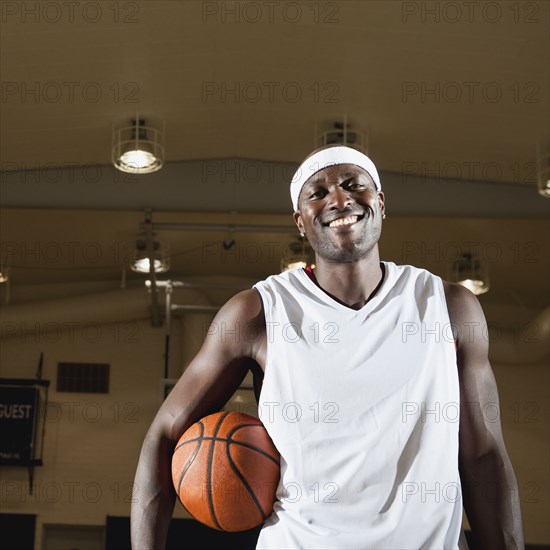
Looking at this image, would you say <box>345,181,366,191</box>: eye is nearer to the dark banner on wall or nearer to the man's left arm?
the man's left arm

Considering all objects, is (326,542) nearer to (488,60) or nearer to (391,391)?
(391,391)

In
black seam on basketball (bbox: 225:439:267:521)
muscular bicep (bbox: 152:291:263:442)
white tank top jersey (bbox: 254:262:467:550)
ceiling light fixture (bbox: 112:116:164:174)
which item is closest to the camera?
white tank top jersey (bbox: 254:262:467:550)

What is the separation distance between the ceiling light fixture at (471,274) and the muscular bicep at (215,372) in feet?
25.6

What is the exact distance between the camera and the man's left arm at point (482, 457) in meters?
1.96

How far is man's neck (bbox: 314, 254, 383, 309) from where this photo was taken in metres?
2.14

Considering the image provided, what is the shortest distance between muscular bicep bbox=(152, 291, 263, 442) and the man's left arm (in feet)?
1.59

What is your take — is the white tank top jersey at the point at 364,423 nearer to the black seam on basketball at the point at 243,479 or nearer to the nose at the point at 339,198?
the black seam on basketball at the point at 243,479

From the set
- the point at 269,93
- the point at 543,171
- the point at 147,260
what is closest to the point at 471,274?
the point at 543,171

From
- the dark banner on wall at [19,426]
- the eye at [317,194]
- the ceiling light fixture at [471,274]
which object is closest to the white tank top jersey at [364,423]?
the eye at [317,194]

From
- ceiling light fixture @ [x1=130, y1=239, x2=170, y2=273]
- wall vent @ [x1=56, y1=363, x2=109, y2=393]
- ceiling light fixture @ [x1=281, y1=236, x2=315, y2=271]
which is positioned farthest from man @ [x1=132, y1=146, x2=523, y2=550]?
wall vent @ [x1=56, y1=363, x2=109, y2=393]

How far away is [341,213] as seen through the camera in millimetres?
2127

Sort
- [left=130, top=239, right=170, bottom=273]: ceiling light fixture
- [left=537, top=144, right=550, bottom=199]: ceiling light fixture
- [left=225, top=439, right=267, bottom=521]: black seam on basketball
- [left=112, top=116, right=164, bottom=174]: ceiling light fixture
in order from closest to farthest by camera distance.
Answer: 1. [left=225, top=439, right=267, bottom=521]: black seam on basketball
2. [left=112, top=116, right=164, bottom=174]: ceiling light fixture
3. [left=537, top=144, right=550, bottom=199]: ceiling light fixture
4. [left=130, top=239, right=170, bottom=273]: ceiling light fixture

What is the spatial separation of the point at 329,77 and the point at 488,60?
1.13 meters

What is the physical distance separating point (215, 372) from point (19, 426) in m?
9.82
